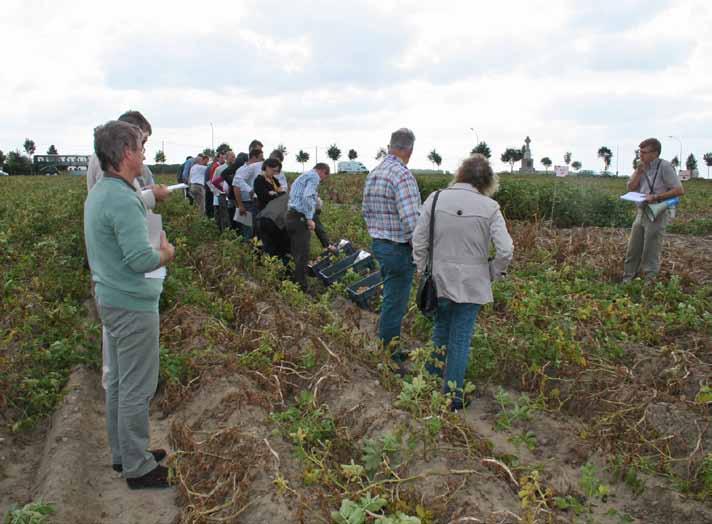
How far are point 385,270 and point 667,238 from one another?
22.4ft

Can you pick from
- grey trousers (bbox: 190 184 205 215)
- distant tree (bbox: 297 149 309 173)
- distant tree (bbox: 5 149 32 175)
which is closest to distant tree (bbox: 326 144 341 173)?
distant tree (bbox: 297 149 309 173)

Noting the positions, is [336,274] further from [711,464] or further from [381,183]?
[711,464]

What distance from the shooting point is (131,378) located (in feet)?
10.4

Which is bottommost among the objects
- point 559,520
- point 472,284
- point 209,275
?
point 559,520

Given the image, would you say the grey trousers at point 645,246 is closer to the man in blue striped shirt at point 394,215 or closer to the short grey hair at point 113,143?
the man in blue striped shirt at point 394,215

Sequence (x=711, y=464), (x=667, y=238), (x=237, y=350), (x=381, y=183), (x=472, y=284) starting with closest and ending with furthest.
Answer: (x=711, y=464), (x=472, y=284), (x=381, y=183), (x=237, y=350), (x=667, y=238)

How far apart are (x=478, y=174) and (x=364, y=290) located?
9.28ft

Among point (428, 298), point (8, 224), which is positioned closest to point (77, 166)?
point (8, 224)

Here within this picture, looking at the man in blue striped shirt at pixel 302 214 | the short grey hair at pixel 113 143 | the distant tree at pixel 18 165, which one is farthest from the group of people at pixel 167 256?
the distant tree at pixel 18 165

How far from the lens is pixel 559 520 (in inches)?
114

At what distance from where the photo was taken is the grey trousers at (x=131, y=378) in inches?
122

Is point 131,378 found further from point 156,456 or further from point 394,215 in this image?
point 394,215

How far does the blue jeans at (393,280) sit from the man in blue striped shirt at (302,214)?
2203mm

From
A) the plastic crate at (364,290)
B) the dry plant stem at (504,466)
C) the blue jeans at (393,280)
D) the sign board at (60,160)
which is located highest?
the sign board at (60,160)
